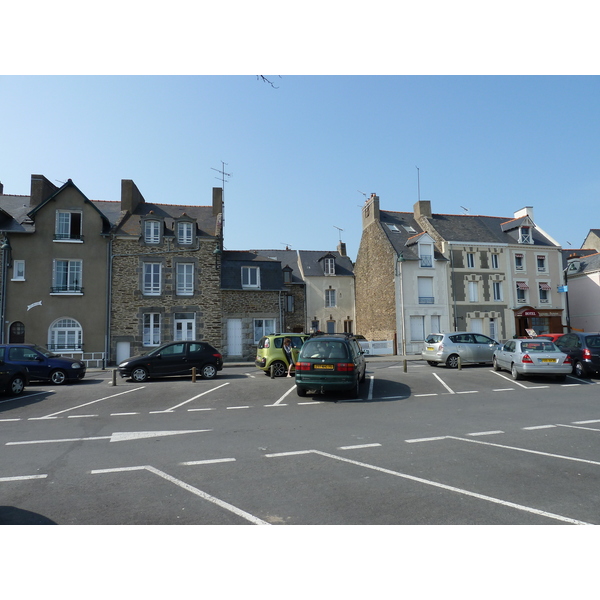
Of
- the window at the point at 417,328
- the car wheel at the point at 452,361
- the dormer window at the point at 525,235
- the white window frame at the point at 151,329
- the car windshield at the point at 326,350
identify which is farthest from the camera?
the dormer window at the point at 525,235

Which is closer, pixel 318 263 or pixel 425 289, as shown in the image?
pixel 425 289

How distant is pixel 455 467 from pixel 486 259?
28312 mm

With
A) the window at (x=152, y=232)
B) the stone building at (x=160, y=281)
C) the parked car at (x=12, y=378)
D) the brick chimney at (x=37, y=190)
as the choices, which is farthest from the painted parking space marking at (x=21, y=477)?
the brick chimney at (x=37, y=190)

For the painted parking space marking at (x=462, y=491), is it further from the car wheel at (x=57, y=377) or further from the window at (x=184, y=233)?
the window at (x=184, y=233)

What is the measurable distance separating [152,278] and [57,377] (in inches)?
427

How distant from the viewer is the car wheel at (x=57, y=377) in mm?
→ 14930

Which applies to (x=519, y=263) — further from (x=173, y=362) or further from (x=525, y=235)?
(x=173, y=362)

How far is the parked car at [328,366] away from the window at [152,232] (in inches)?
674

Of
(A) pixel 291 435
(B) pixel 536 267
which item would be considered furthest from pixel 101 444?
(B) pixel 536 267

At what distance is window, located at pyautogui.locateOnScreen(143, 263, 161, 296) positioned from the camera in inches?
982

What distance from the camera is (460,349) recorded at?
18.1 metres

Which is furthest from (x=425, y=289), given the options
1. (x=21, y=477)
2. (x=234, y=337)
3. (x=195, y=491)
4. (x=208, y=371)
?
(x=21, y=477)

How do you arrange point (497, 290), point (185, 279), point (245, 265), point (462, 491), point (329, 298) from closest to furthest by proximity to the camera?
point (462, 491)
point (185, 279)
point (245, 265)
point (497, 290)
point (329, 298)

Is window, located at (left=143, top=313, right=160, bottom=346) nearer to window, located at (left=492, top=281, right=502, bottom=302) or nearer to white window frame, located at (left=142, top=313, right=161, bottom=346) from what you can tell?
white window frame, located at (left=142, top=313, right=161, bottom=346)
